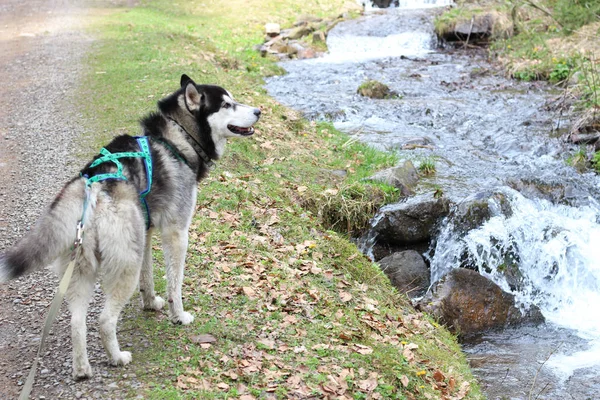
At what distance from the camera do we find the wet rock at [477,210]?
30.5 feet

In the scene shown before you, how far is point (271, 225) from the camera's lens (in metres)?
7.98

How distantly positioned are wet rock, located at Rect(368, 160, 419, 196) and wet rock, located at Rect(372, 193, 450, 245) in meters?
0.89

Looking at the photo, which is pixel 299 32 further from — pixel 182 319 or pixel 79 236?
pixel 79 236

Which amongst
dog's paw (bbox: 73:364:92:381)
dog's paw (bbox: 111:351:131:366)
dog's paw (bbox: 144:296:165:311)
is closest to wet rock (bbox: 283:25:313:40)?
dog's paw (bbox: 144:296:165:311)

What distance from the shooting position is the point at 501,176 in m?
11.3

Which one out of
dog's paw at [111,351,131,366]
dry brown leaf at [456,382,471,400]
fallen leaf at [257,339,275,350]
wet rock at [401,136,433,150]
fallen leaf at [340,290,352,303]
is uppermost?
dog's paw at [111,351,131,366]

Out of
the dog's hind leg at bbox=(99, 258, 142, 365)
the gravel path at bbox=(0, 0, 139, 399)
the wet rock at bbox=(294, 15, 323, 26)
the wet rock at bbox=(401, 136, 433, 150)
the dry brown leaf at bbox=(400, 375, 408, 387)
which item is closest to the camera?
the dog's hind leg at bbox=(99, 258, 142, 365)

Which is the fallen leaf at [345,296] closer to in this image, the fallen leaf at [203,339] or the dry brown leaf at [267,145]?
the fallen leaf at [203,339]

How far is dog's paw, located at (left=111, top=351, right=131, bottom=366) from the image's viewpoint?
4719 millimetres

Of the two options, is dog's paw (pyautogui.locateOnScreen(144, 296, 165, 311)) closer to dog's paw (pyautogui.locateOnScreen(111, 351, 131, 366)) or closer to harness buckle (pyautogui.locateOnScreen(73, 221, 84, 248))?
dog's paw (pyautogui.locateOnScreen(111, 351, 131, 366))

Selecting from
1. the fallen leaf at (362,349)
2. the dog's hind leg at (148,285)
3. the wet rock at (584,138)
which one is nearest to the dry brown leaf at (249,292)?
the dog's hind leg at (148,285)

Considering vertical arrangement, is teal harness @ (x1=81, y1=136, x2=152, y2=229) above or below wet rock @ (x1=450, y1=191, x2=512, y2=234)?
above

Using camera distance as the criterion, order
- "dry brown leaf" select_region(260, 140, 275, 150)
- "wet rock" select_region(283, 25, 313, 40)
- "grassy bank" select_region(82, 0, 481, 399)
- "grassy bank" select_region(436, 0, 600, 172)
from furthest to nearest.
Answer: "wet rock" select_region(283, 25, 313, 40)
"grassy bank" select_region(436, 0, 600, 172)
"dry brown leaf" select_region(260, 140, 275, 150)
"grassy bank" select_region(82, 0, 481, 399)

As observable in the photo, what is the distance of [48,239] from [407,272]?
562 cm
